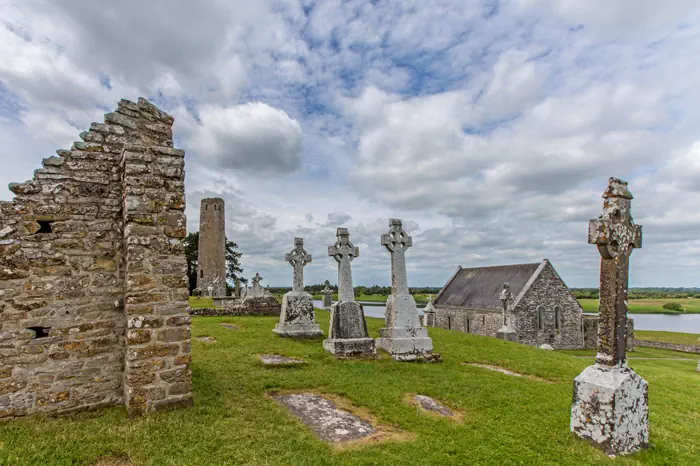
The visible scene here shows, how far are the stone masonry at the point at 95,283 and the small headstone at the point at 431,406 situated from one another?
3634 millimetres

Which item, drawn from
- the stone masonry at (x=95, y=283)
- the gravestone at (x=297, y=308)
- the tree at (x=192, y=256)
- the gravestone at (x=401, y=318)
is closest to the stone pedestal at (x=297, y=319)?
the gravestone at (x=297, y=308)

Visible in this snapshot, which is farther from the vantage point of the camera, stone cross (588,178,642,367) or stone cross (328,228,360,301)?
stone cross (328,228,360,301)

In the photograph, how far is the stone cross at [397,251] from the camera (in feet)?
35.5

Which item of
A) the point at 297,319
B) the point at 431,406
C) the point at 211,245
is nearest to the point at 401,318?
the point at 297,319

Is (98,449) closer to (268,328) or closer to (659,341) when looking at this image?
(268,328)

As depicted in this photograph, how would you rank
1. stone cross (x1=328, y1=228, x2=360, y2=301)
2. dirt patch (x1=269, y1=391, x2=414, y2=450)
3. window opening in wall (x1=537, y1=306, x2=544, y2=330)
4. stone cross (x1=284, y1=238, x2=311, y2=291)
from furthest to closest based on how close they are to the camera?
window opening in wall (x1=537, y1=306, x2=544, y2=330) → stone cross (x1=284, y1=238, x2=311, y2=291) → stone cross (x1=328, y1=228, x2=360, y2=301) → dirt patch (x1=269, y1=391, x2=414, y2=450)

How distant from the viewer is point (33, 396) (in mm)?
5047

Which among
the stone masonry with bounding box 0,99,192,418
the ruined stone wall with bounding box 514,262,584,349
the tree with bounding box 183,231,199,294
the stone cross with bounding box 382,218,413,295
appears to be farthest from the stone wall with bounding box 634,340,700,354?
the tree with bounding box 183,231,199,294

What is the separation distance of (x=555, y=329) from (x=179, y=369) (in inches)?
1118

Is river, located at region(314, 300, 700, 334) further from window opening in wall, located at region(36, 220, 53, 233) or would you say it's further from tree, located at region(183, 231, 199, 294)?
window opening in wall, located at region(36, 220, 53, 233)

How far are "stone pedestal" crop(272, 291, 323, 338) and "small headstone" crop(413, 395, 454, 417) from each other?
628cm

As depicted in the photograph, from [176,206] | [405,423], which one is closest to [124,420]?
[176,206]

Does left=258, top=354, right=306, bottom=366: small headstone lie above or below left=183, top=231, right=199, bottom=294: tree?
below

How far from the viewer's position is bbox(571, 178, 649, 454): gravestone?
486 centimetres
